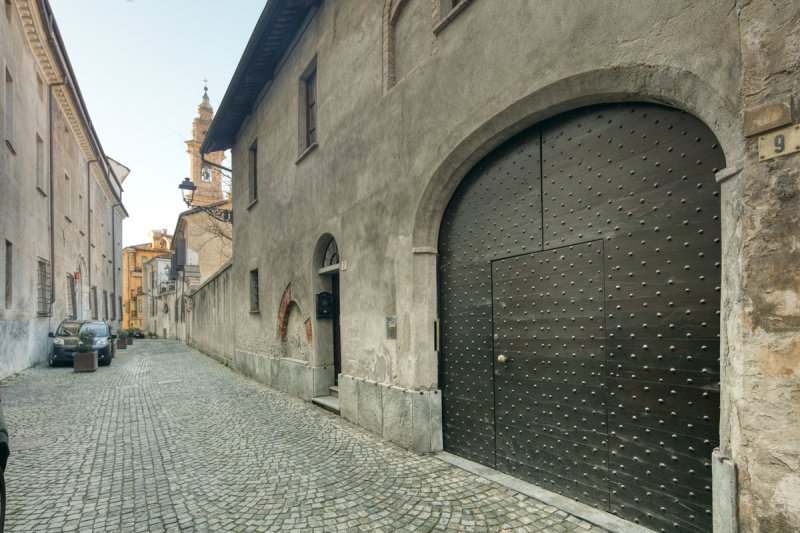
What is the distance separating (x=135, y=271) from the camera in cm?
5841

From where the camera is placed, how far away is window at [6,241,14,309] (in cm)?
1143

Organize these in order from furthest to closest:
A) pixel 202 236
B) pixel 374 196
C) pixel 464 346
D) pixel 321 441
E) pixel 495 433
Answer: pixel 202 236 < pixel 374 196 < pixel 321 441 < pixel 464 346 < pixel 495 433

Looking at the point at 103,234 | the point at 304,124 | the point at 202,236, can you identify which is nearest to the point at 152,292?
the point at 103,234

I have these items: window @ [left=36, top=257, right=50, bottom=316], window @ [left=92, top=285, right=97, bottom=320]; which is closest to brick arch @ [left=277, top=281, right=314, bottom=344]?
window @ [left=36, top=257, right=50, bottom=316]

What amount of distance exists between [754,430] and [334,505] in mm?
3080

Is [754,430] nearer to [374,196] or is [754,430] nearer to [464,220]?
[464,220]

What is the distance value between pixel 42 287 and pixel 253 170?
333 inches

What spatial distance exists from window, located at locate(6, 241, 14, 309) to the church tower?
88.9ft

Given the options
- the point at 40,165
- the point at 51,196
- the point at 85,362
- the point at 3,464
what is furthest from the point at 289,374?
the point at 51,196

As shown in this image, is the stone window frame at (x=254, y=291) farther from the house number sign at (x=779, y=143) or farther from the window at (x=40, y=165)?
the house number sign at (x=779, y=143)

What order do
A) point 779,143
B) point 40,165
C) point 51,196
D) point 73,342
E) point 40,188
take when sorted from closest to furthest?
point 779,143, point 73,342, point 40,188, point 40,165, point 51,196

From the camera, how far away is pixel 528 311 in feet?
13.6

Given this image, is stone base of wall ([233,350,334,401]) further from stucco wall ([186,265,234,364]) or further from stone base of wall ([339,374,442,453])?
stucco wall ([186,265,234,364])

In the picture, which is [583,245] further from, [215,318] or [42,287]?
[42,287]
